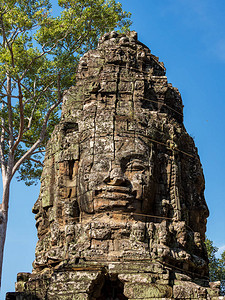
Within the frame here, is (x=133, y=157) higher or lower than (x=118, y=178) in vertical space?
higher

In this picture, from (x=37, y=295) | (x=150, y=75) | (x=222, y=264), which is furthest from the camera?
(x=222, y=264)

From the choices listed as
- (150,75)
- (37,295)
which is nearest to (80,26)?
(150,75)

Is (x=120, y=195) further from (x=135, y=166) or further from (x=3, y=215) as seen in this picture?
(x=3, y=215)

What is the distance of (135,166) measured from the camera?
12750 mm

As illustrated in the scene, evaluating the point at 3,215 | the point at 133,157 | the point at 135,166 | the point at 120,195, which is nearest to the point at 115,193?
the point at 120,195

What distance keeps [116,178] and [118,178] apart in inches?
2.1

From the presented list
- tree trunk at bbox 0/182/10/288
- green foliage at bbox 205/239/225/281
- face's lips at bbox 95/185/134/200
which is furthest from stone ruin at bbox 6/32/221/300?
A: green foliage at bbox 205/239/225/281

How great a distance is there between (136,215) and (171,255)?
1.24 meters

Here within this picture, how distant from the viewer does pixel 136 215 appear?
1238 cm

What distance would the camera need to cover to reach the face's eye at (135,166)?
1275 centimetres

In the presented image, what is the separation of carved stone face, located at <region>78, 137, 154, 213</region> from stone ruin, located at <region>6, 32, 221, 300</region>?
24 mm

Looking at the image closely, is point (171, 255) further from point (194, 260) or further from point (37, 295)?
point (37, 295)

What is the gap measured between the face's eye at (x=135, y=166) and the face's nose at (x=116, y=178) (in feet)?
1.10

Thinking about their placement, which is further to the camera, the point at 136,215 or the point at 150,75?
the point at 150,75
